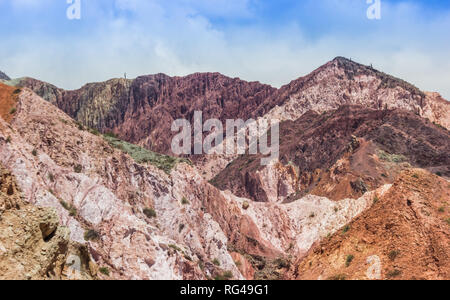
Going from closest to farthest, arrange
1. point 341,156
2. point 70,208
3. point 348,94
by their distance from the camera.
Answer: point 70,208 → point 341,156 → point 348,94

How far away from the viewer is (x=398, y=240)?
1038 inches

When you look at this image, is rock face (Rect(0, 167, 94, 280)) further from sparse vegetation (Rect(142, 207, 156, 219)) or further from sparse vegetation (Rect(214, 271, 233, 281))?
sparse vegetation (Rect(142, 207, 156, 219))

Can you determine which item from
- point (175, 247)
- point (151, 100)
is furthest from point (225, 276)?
point (151, 100)

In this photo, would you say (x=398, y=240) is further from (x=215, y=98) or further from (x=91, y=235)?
(x=215, y=98)

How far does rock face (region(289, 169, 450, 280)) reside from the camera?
80.2 feet

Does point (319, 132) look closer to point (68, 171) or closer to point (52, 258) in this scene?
point (68, 171)

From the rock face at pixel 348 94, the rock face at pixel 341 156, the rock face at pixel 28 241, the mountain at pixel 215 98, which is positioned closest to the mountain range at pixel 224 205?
the rock face at pixel 28 241

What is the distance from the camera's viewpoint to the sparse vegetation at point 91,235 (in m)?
Answer: 30.6

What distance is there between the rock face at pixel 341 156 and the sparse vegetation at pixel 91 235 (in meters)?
34.1

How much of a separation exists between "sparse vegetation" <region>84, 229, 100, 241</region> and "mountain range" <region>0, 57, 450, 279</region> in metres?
0.10

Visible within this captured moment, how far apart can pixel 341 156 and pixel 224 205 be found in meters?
29.1

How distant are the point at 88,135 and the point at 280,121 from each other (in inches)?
2778

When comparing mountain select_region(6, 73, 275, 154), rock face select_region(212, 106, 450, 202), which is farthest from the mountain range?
mountain select_region(6, 73, 275, 154)

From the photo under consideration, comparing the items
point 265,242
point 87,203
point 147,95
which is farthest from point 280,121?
point 87,203
